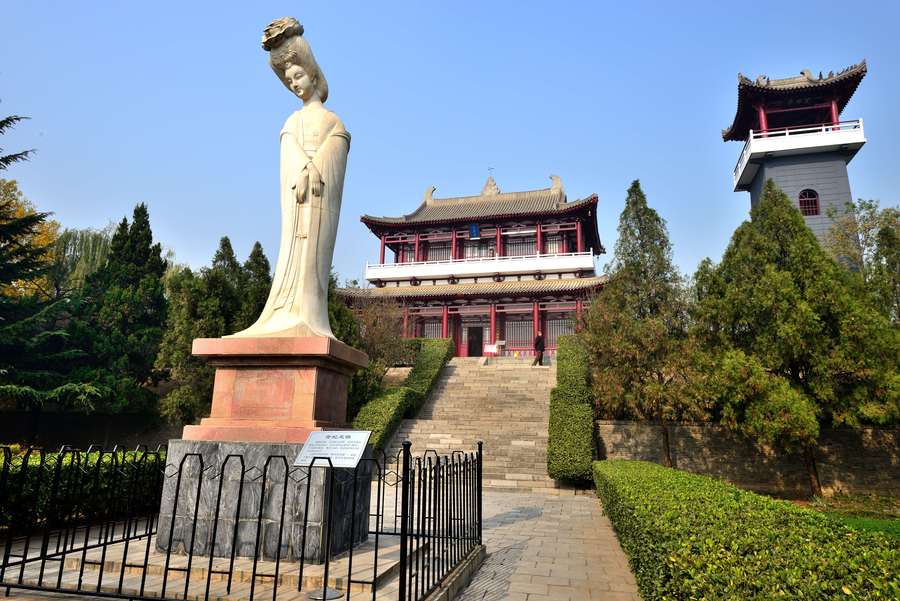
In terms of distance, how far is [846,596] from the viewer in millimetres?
2090

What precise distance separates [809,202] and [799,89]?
5325 millimetres

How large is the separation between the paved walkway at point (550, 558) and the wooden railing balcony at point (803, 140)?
833 inches

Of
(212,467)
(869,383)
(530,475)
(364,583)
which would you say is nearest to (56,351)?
Result: (530,475)

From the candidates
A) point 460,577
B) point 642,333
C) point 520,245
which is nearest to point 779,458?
point 642,333

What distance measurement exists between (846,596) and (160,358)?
1696cm

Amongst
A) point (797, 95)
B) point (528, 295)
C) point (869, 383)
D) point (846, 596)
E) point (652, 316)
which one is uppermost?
point (797, 95)

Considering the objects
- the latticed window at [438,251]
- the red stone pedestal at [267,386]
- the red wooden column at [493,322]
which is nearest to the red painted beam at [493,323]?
the red wooden column at [493,322]

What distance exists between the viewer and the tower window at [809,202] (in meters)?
22.8

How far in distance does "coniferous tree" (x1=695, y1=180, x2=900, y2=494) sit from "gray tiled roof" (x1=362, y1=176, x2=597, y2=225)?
15977 mm

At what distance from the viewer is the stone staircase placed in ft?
41.0

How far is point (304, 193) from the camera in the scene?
16.6ft

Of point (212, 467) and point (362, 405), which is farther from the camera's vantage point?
point (362, 405)

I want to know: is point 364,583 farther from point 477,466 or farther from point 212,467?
point 477,466

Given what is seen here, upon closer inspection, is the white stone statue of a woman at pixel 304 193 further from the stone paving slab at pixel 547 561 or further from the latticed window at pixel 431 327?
the latticed window at pixel 431 327
